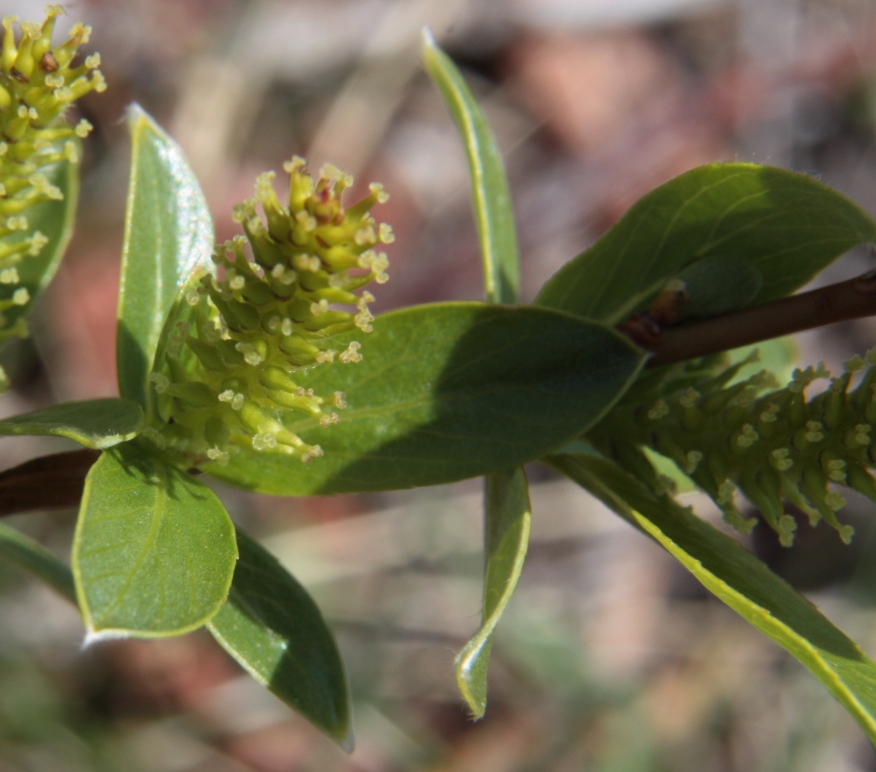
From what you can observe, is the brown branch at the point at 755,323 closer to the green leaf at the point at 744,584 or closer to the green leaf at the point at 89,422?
the green leaf at the point at 744,584

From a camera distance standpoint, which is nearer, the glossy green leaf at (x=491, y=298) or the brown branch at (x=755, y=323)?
the glossy green leaf at (x=491, y=298)

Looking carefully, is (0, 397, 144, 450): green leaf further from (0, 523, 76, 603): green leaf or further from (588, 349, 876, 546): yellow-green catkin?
(588, 349, 876, 546): yellow-green catkin

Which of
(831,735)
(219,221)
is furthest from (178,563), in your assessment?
(831,735)

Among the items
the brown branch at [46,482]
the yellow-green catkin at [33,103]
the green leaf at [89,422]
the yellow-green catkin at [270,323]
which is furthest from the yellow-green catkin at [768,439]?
the yellow-green catkin at [33,103]

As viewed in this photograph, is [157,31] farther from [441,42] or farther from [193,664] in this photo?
[193,664]

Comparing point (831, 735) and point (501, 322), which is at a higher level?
point (501, 322)
